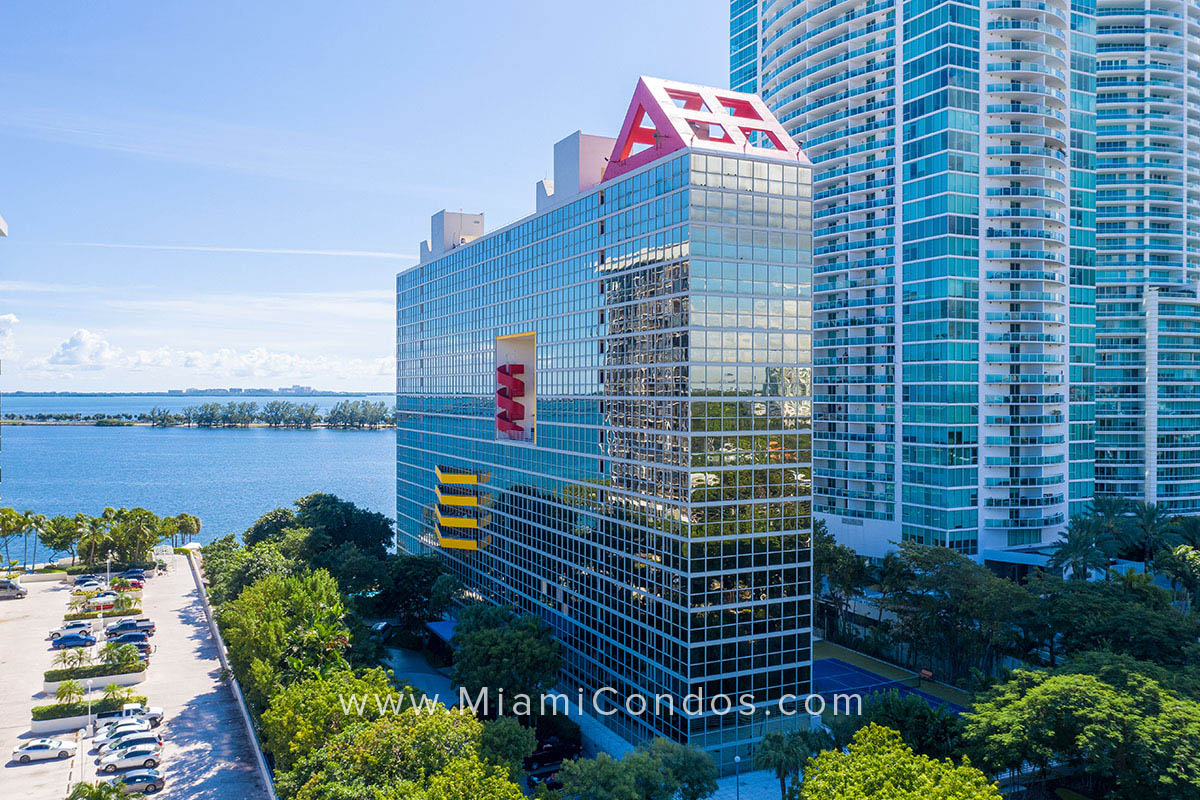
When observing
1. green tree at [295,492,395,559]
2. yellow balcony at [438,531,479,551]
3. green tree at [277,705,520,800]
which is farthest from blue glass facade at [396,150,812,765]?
green tree at [295,492,395,559]

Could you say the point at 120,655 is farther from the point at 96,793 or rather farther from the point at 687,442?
the point at 687,442

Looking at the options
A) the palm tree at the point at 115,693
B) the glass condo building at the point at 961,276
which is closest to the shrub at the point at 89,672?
the palm tree at the point at 115,693

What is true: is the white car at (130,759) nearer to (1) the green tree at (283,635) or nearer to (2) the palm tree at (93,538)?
(1) the green tree at (283,635)

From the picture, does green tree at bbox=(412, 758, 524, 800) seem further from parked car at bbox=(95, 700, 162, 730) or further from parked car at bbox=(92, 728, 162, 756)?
parked car at bbox=(95, 700, 162, 730)

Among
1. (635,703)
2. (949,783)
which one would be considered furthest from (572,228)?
(949,783)

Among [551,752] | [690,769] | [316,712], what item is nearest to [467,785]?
[690,769]

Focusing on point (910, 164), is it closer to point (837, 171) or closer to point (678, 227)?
point (837, 171)

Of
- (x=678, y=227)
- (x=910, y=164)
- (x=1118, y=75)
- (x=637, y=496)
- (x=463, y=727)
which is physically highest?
(x=1118, y=75)
